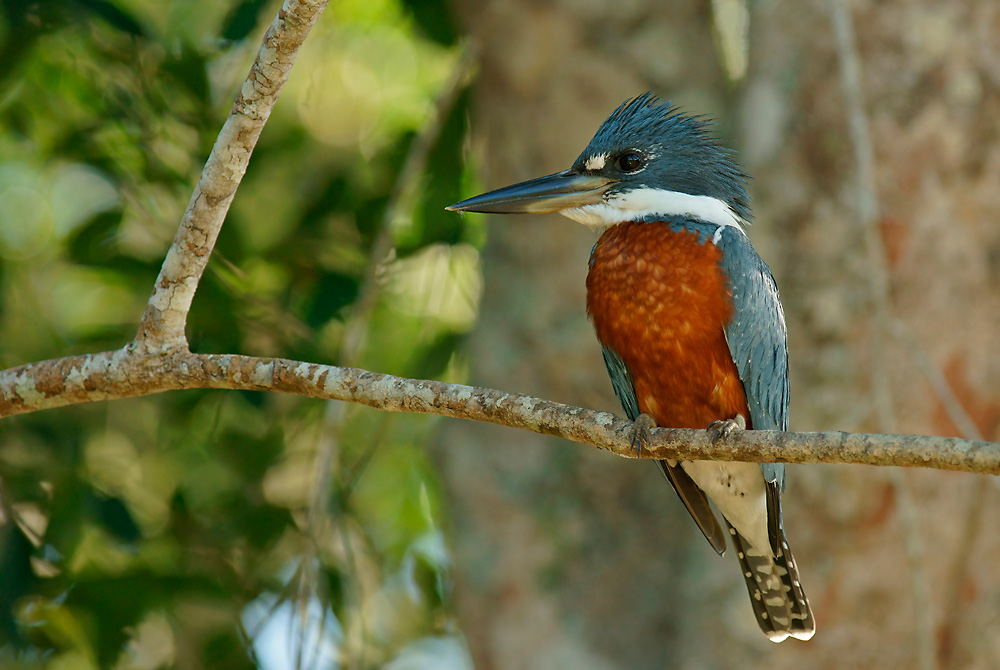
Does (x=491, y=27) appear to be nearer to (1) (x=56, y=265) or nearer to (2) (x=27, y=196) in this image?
(1) (x=56, y=265)

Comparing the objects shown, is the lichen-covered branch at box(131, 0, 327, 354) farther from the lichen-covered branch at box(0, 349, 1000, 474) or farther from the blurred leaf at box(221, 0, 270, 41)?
the blurred leaf at box(221, 0, 270, 41)

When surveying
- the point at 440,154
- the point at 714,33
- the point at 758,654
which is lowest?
the point at 758,654

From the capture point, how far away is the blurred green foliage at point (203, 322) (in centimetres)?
375

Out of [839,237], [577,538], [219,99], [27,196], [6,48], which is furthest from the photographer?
[27,196]

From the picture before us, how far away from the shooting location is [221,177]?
2322 mm

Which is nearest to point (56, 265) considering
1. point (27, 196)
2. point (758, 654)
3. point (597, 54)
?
point (27, 196)

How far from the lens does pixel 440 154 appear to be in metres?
4.57

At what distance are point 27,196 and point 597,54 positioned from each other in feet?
10.4

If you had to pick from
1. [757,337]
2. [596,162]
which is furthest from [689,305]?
[596,162]

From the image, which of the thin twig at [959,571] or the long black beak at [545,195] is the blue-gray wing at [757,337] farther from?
the thin twig at [959,571]

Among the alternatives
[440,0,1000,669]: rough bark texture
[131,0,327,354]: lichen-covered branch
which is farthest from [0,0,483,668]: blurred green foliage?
[131,0,327,354]: lichen-covered branch

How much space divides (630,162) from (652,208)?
7.2 inches

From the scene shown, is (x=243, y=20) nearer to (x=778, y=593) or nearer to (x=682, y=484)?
(x=682, y=484)

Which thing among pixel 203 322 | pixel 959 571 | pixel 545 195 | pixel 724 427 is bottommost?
pixel 724 427
